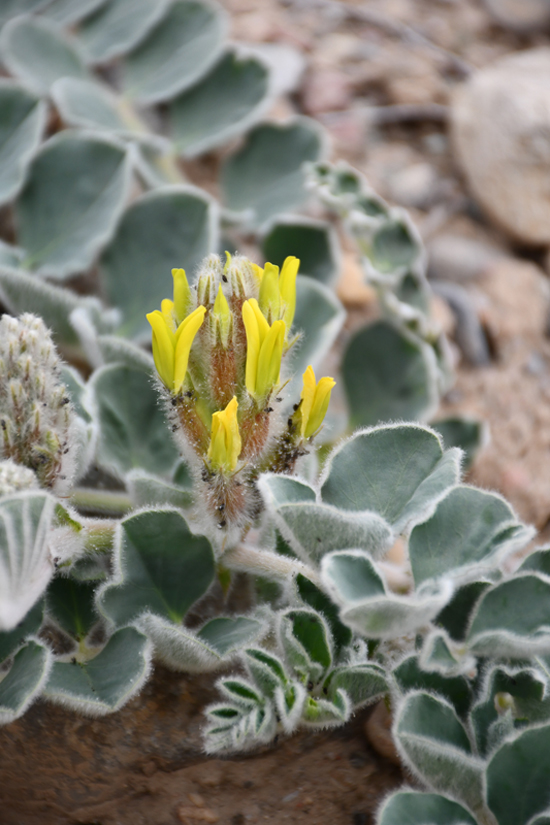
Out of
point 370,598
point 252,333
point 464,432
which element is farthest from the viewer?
point 464,432

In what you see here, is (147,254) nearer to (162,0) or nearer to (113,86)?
(162,0)

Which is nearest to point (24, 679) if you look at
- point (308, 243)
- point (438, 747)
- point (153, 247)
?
point (438, 747)

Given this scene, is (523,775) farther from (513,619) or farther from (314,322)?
(314,322)

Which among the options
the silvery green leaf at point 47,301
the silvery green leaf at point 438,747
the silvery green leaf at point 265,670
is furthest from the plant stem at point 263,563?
the silvery green leaf at point 47,301

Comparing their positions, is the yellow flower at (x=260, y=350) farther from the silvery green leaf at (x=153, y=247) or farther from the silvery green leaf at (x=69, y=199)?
the silvery green leaf at (x=69, y=199)

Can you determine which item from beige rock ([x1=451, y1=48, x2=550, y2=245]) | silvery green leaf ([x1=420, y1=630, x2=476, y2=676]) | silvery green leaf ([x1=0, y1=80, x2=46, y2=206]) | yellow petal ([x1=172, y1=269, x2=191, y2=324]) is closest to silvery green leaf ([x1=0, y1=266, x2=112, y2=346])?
silvery green leaf ([x1=0, y1=80, x2=46, y2=206])

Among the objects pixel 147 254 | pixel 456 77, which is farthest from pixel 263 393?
pixel 456 77

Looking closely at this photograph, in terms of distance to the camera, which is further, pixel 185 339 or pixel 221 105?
pixel 221 105
